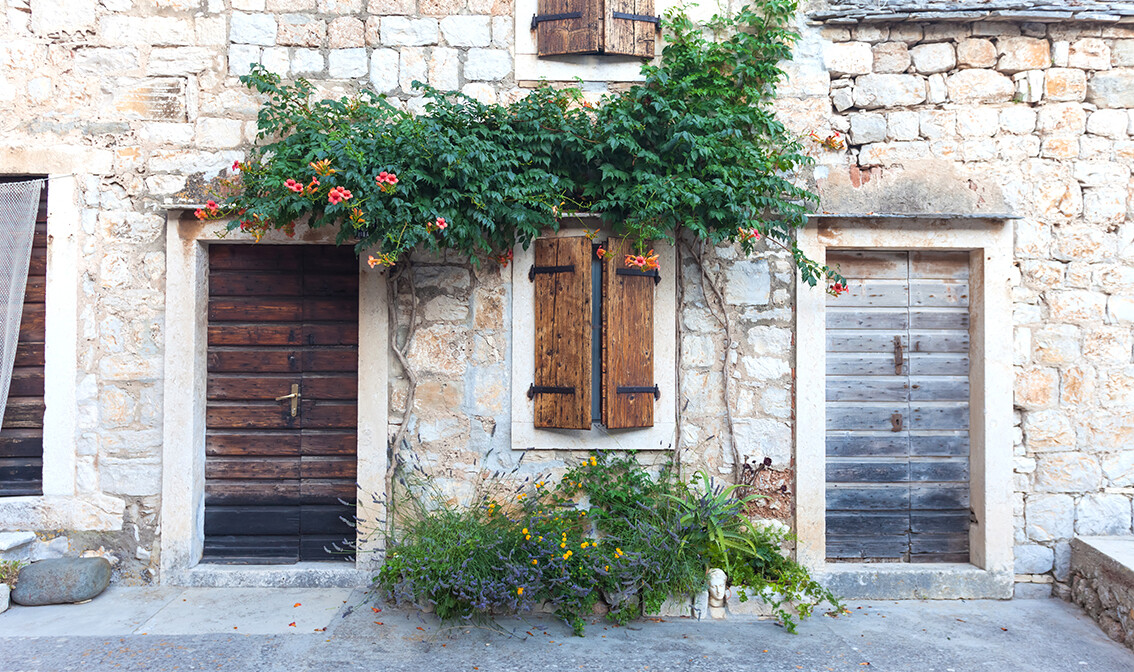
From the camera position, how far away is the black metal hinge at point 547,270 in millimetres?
3982

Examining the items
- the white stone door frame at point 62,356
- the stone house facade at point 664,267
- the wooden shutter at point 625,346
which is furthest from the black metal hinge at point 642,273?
the white stone door frame at point 62,356

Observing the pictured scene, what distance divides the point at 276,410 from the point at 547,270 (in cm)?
200

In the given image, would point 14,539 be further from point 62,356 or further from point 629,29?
point 629,29

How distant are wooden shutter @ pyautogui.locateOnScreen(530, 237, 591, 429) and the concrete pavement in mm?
1196

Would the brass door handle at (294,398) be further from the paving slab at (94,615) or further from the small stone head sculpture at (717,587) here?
the small stone head sculpture at (717,587)

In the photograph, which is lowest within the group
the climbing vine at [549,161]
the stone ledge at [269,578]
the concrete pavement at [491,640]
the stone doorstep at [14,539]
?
the concrete pavement at [491,640]

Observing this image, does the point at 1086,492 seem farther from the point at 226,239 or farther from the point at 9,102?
the point at 9,102

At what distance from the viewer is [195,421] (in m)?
4.11

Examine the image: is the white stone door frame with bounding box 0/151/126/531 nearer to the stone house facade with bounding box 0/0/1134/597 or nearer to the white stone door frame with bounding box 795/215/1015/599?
the stone house facade with bounding box 0/0/1134/597

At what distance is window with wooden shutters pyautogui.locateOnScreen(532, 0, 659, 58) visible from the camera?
412 centimetres

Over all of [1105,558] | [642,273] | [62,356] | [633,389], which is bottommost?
[1105,558]

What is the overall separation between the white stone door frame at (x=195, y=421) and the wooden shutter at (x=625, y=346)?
1.38m

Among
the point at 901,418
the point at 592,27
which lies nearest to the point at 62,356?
the point at 592,27

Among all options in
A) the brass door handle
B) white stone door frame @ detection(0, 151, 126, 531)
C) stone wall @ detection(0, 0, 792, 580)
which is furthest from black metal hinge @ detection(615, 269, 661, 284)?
white stone door frame @ detection(0, 151, 126, 531)
